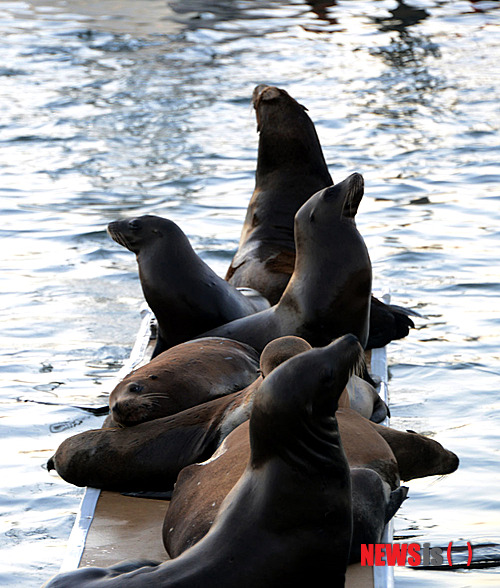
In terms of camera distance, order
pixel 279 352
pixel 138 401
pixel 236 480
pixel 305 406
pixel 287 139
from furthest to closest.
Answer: pixel 287 139
pixel 138 401
pixel 279 352
pixel 236 480
pixel 305 406

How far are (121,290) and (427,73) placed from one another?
1015cm

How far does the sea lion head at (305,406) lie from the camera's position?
9.02 feet

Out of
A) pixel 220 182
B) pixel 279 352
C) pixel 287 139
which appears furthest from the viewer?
pixel 220 182

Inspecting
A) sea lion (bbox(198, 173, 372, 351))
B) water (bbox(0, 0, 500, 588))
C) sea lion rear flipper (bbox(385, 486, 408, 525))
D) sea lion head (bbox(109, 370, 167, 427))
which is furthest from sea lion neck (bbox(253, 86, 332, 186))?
sea lion rear flipper (bbox(385, 486, 408, 525))

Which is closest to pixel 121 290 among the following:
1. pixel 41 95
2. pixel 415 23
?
pixel 41 95

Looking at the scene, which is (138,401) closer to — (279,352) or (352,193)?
(279,352)

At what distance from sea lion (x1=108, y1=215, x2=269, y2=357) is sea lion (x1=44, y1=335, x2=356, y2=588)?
7.81 feet

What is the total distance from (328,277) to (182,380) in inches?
36.4

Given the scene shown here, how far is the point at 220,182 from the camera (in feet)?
37.8

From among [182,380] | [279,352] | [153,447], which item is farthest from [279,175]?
[279,352]

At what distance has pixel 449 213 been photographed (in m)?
9.90

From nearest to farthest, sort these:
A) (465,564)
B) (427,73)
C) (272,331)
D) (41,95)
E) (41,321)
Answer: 1. (465,564)
2. (272,331)
3. (41,321)
4. (41,95)
5. (427,73)

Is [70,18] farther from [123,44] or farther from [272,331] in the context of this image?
[272,331]

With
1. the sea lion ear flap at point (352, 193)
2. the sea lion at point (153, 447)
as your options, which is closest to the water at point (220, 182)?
the sea lion at point (153, 447)
